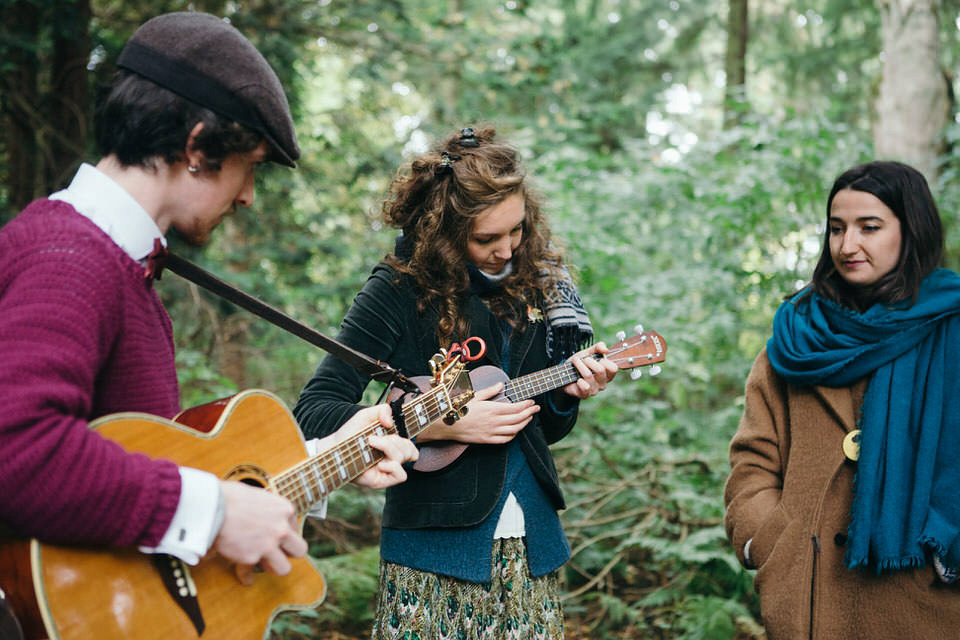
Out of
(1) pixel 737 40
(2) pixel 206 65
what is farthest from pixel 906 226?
(1) pixel 737 40

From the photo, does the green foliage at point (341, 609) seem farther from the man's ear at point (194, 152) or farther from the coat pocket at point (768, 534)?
the man's ear at point (194, 152)

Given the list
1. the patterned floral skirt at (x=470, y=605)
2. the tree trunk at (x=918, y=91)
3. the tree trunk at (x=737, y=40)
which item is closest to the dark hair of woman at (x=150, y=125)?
the patterned floral skirt at (x=470, y=605)

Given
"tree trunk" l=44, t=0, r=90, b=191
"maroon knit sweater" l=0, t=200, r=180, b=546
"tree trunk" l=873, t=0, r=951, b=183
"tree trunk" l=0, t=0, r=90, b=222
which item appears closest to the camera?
"maroon knit sweater" l=0, t=200, r=180, b=546

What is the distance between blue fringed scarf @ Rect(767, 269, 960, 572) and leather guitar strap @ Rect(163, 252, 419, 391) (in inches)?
50.6

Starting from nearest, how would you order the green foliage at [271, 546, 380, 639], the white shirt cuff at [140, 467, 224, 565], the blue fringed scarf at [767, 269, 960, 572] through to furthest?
1. the white shirt cuff at [140, 467, 224, 565]
2. the blue fringed scarf at [767, 269, 960, 572]
3. the green foliage at [271, 546, 380, 639]

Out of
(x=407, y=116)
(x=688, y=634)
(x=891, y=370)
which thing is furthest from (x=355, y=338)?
(x=407, y=116)

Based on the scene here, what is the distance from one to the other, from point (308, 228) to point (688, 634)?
174 inches

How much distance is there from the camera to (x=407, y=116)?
9164 millimetres

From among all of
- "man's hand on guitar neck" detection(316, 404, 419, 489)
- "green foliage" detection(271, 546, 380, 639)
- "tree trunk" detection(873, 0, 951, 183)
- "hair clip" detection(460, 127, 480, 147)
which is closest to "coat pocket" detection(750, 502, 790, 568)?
"man's hand on guitar neck" detection(316, 404, 419, 489)

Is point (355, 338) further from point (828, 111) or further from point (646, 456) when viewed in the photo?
point (828, 111)

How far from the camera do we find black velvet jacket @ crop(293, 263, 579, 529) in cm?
224

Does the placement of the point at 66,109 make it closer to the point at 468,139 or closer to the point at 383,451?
the point at 468,139

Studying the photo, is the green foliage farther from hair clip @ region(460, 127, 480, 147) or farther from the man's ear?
the man's ear

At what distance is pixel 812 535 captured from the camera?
2342 mm
